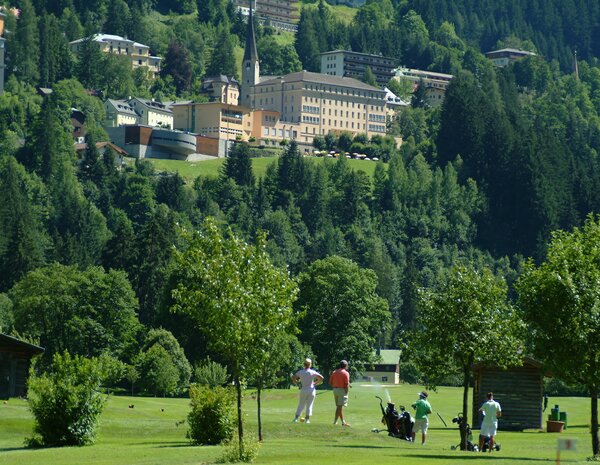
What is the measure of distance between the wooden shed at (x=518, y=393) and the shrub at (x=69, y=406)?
70.3 ft

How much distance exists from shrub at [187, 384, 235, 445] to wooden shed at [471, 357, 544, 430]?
20.1 metres

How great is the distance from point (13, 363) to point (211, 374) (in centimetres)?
2621

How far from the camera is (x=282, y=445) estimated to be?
4128 centimetres

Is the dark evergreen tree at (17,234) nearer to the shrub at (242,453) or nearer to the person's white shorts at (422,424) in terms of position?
the person's white shorts at (422,424)

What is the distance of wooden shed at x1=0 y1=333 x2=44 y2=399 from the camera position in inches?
2446

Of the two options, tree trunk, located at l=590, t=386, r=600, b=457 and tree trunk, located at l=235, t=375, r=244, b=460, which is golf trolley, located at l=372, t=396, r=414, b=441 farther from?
tree trunk, located at l=235, t=375, r=244, b=460

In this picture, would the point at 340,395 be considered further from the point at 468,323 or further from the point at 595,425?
the point at 595,425

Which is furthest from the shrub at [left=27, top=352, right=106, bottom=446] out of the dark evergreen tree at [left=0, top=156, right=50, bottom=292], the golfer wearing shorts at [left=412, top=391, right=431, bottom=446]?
the dark evergreen tree at [left=0, top=156, right=50, bottom=292]

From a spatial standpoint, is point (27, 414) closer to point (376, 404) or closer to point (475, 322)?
point (475, 322)

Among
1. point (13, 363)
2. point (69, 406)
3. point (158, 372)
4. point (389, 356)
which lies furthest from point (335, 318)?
point (69, 406)

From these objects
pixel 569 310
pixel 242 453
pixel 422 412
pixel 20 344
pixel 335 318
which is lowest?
pixel 242 453

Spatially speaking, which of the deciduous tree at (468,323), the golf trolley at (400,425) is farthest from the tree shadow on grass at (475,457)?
the deciduous tree at (468,323)

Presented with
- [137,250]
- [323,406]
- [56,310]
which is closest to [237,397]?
[323,406]

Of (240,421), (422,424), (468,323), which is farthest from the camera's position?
(468,323)
